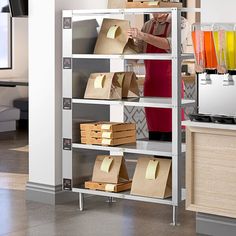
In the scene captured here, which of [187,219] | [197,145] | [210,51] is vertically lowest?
[187,219]

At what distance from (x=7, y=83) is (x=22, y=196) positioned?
5200 millimetres

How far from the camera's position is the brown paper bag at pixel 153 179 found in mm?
5336

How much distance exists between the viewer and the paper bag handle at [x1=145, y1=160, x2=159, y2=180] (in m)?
5.39

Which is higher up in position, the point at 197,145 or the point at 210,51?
the point at 210,51

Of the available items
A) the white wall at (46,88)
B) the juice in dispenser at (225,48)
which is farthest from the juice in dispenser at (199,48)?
the white wall at (46,88)

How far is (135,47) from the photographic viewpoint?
18.7ft

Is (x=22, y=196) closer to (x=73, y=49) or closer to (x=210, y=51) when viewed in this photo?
(x=73, y=49)

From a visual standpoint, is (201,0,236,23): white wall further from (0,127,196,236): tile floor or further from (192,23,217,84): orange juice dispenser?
(0,127,196,236): tile floor

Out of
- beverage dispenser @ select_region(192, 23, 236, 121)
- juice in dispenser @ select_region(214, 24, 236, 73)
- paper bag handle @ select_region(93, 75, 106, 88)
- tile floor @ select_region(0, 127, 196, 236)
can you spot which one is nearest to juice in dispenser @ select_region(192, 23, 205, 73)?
→ beverage dispenser @ select_region(192, 23, 236, 121)

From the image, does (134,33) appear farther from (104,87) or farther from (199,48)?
(199,48)

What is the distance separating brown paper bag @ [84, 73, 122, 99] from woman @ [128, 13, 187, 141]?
1.08ft

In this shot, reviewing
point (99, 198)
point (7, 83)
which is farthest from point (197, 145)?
point (7, 83)

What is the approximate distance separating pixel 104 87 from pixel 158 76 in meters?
0.49

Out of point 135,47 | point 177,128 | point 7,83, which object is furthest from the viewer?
point 7,83
